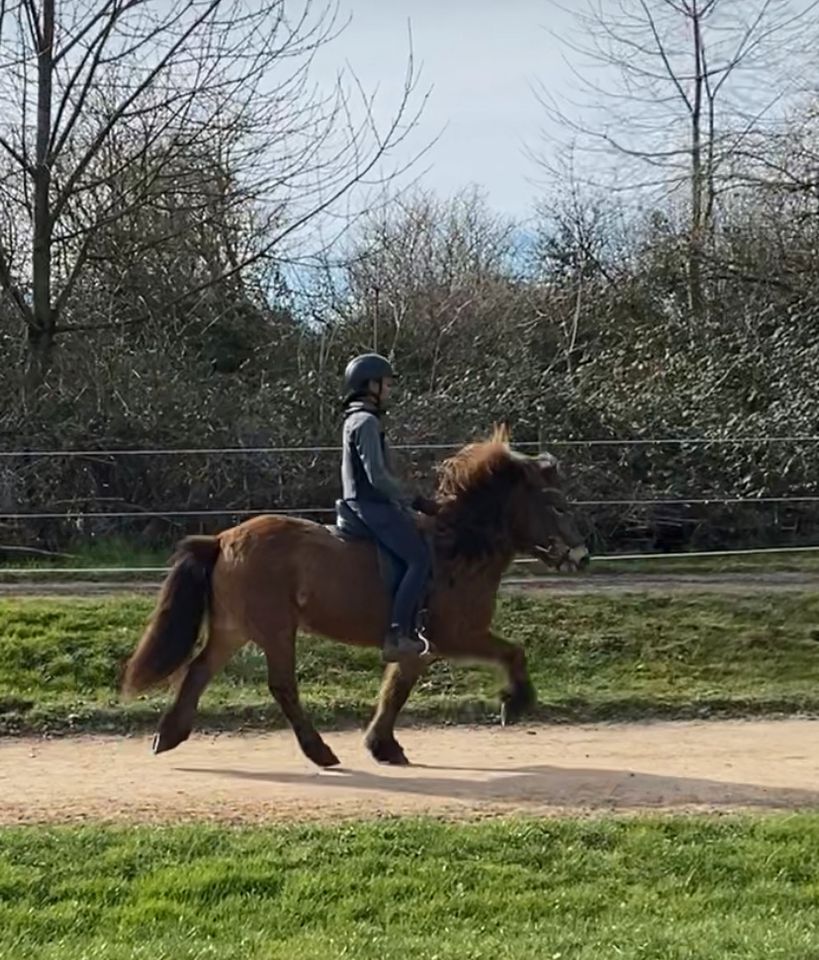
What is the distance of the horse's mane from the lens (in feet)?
30.2

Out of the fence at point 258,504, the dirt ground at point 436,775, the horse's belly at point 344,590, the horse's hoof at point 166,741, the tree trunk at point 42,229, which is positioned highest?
the tree trunk at point 42,229

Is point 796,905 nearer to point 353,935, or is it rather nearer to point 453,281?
point 353,935

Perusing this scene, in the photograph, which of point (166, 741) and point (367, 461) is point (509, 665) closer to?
point (367, 461)

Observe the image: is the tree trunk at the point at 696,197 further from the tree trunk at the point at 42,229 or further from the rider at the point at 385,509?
the rider at the point at 385,509

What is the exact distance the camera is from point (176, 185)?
790 inches

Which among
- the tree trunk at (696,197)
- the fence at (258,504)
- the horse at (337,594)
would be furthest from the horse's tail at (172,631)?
the tree trunk at (696,197)

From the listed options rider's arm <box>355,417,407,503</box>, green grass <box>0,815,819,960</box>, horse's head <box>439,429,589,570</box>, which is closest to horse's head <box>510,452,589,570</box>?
horse's head <box>439,429,589,570</box>

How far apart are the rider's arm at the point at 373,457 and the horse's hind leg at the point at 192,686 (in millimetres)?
1422

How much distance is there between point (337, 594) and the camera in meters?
9.01

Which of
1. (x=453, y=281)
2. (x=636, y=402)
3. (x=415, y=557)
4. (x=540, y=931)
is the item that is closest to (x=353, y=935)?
(x=540, y=931)

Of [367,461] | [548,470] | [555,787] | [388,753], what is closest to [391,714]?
[388,753]

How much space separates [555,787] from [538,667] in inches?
162

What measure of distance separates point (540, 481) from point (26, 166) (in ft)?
41.3

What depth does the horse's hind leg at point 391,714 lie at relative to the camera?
9195 mm
